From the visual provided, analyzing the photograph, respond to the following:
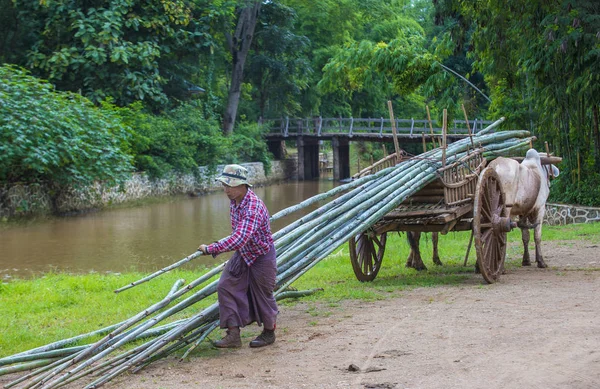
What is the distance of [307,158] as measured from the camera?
45062 millimetres

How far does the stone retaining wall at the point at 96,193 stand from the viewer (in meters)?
22.3

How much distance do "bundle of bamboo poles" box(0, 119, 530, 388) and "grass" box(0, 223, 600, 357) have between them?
26.4 inches

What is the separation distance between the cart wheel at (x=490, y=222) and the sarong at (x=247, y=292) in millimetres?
3460

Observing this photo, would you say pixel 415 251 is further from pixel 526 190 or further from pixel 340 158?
pixel 340 158

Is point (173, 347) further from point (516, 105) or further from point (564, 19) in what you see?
point (516, 105)

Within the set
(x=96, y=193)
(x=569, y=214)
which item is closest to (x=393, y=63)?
(x=569, y=214)

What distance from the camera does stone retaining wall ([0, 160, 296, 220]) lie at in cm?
2230

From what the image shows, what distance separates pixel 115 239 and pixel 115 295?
899cm

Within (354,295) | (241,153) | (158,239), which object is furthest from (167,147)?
(354,295)

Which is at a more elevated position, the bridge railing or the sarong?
the bridge railing

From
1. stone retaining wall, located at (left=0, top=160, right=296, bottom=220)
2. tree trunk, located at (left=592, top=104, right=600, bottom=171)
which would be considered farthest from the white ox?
→ stone retaining wall, located at (left=0, top=160, right=296, bottom=220)

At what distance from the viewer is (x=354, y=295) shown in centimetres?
898

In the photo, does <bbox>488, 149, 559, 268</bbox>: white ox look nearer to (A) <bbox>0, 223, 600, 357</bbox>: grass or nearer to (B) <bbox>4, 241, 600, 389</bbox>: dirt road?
(A) <bbox>0, 223, 600, 357</bbox>: grass

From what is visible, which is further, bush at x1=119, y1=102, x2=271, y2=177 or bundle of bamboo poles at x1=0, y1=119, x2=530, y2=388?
bush at x1=119, y1=102, x2=271, y2=177
